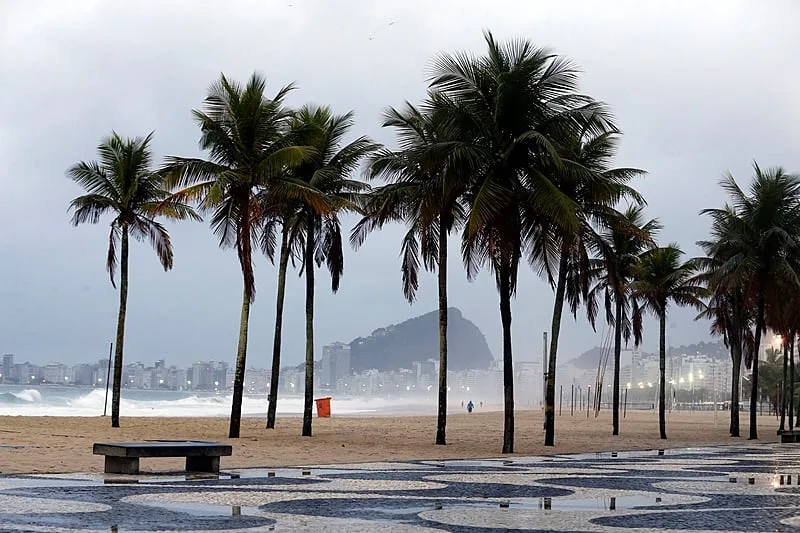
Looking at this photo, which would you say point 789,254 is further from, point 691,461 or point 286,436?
point 286,436

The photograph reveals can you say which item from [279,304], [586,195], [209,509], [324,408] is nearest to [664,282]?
[586,195]

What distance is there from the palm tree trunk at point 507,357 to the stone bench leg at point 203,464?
Answer: 974 centimetres

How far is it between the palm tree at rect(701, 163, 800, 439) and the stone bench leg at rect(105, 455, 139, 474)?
23.3m

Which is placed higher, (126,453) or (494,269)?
(494,269)

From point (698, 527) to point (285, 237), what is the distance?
907 inches

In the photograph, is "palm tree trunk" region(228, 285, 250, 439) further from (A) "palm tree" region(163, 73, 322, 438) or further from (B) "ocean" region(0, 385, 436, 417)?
(B) "ocean" region(0, 385, 436, 417)

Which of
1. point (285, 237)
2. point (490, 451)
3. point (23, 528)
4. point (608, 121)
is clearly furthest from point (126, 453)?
point (285, 237)

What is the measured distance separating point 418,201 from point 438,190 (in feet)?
7.17

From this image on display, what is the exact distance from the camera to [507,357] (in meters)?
23.4

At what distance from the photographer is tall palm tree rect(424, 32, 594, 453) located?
22.5 m

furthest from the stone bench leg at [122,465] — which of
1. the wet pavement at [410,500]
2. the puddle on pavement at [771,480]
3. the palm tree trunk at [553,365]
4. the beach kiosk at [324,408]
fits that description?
the beach kiosk at [324,408]

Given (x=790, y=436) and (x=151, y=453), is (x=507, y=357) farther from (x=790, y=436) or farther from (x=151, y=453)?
(x=790, y=436)

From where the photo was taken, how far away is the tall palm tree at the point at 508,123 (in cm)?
2245

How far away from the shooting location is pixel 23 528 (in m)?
8.03
